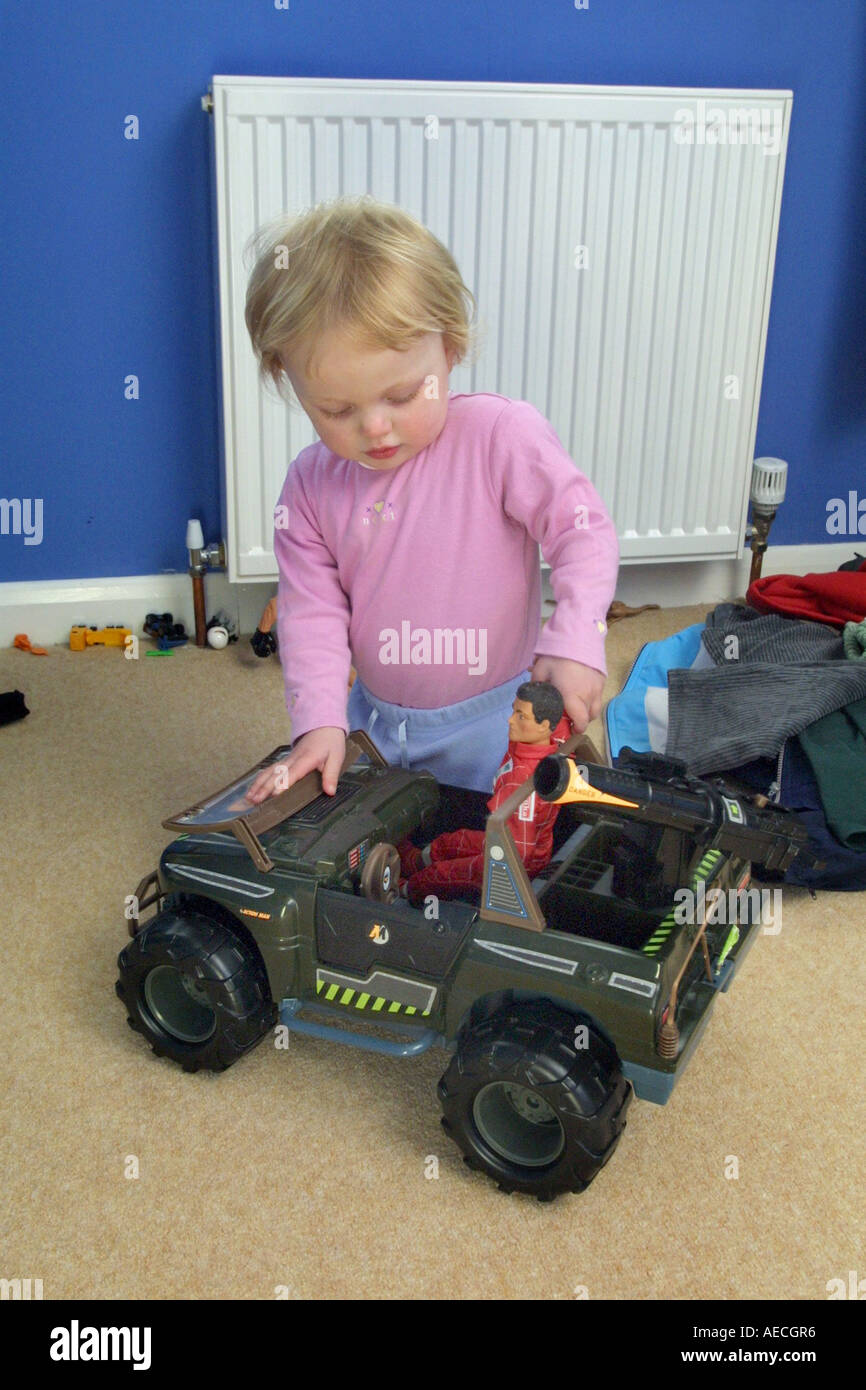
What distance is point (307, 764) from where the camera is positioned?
1107 mm

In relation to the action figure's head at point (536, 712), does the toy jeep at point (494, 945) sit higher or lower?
lower

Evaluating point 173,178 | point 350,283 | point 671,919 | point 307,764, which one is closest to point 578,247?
point 173,178

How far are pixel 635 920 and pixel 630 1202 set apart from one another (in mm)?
212

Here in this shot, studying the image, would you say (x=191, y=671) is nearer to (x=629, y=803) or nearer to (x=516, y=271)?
(x=516, y=271)

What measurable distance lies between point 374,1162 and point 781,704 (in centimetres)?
75

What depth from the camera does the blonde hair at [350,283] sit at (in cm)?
96

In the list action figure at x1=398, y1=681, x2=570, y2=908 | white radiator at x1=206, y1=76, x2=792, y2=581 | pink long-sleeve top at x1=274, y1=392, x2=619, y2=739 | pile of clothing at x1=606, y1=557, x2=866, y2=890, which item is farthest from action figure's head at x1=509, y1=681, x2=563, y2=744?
white radiator at x1=206, y1=76, x2=792, y2=581

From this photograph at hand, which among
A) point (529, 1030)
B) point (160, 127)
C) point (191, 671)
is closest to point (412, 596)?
point (529, 1030)

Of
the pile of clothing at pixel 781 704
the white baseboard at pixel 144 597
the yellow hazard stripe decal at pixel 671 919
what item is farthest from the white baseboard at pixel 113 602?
the yellow hazard stripe decal at pixel 671 919

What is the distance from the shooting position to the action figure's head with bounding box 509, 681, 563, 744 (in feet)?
3.18

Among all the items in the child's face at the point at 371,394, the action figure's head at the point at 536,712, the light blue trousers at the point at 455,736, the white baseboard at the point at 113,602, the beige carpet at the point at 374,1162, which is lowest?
the beige carpet at the point at 374,1162

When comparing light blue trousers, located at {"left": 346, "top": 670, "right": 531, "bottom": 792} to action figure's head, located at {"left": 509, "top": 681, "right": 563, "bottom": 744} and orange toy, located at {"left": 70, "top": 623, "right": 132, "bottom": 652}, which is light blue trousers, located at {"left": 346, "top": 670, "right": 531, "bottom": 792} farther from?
orange toy, located at {"left": 70, "top": 623, "right": 132, "bottom": 652}

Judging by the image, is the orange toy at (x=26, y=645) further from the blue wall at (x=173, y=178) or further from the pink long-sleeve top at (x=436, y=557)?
the pink long-sleeve top at (x=436, y=557)

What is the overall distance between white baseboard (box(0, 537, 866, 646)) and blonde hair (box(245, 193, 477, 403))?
97 centimetres
